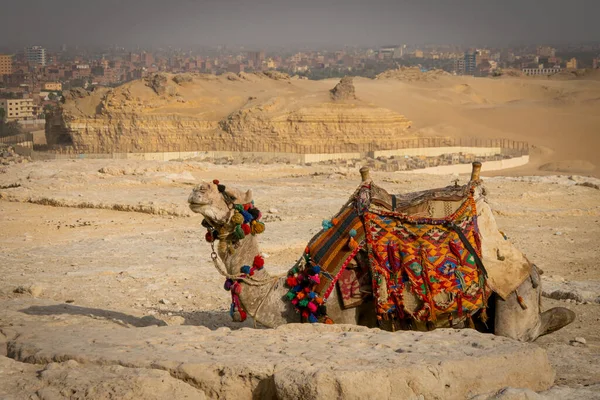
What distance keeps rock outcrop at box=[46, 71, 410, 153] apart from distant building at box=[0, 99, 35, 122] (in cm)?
4504

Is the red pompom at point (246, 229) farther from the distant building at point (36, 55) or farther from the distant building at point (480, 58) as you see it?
the distant building at point (480, 58)

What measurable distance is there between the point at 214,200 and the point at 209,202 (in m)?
0.05

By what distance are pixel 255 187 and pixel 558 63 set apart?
14480cm

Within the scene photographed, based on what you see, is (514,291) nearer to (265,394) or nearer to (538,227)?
(265,394)

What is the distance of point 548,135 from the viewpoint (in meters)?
46.8

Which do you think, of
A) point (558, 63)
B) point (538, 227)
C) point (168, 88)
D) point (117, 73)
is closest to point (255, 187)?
point (538, 227)

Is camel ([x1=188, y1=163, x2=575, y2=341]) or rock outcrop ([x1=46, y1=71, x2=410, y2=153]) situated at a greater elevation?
camel ([x1=188, y1=163, x2=575, y2=341])

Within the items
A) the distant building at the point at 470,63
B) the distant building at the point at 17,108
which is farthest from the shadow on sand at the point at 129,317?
the distant building at the point at 470,63

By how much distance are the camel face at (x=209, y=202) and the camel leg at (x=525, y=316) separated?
6.06ft

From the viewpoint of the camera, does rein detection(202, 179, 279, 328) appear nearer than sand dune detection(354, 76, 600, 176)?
Yes

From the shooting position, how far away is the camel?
543 centimetres

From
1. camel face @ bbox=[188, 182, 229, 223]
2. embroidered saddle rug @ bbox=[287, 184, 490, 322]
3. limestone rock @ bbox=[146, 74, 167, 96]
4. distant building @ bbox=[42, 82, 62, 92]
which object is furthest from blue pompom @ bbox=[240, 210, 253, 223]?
distant building @ bbox=[42, 82, 62, 92]

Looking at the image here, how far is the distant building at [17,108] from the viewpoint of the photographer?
8312 centimetres

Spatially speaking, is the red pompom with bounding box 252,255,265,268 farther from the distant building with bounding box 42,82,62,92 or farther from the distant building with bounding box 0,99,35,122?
the distant building with bounding box 42,82,62,92
